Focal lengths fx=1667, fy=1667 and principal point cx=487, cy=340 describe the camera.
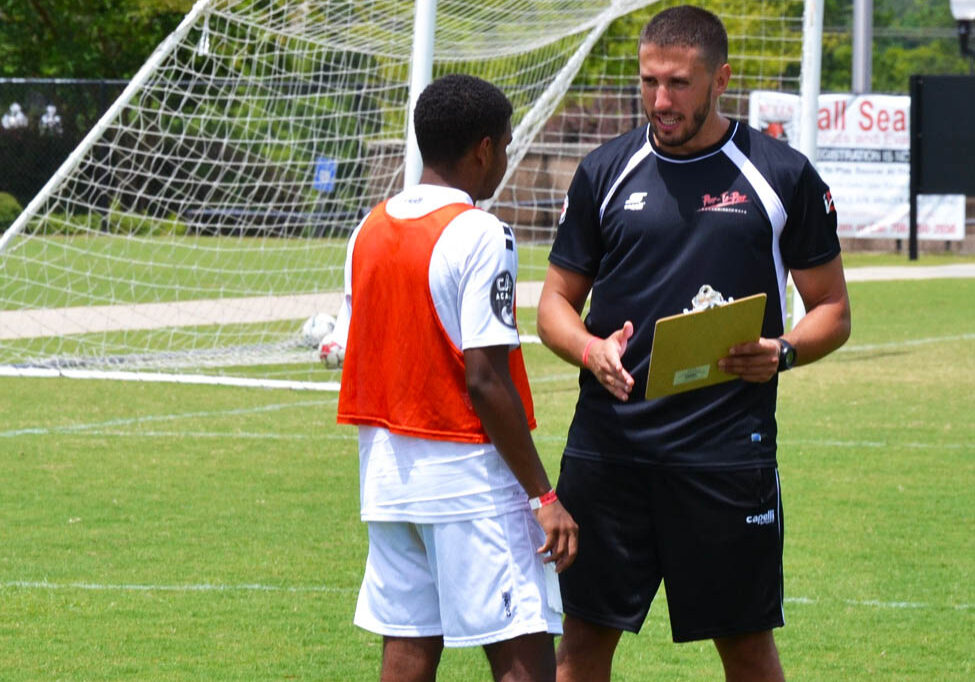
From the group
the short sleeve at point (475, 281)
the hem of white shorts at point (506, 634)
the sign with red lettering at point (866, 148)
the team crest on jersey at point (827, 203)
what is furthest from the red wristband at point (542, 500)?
the sign with red lettering at point (866, 148)

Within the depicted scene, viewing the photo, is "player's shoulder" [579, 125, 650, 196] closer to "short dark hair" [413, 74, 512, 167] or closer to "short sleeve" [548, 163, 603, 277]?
"short sleeve" [548, 163, 603, 277]

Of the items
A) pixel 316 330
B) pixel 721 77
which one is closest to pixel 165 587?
pixel 721 77

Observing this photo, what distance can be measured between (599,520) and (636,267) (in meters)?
0.66

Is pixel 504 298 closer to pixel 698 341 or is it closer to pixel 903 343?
pixel 698 341

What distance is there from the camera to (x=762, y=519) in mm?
4270

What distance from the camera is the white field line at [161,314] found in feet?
52.0

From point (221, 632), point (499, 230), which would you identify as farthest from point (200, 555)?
point (499, 230)

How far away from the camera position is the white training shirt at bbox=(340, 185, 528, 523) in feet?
12.2

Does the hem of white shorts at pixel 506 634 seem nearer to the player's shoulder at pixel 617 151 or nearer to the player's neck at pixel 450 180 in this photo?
the player's neck at pixel 450 180

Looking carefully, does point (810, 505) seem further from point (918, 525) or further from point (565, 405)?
point (565, 405)

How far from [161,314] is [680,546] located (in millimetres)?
13204

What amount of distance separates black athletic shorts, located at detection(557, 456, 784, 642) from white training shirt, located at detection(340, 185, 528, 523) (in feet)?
1.56

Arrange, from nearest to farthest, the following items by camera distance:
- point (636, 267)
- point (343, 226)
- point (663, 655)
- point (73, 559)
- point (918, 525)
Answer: point (636, 267) < point (663, 655) < point (73, 559) < point (918, 525) < point (343, 226)

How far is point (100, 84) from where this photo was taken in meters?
27.5
